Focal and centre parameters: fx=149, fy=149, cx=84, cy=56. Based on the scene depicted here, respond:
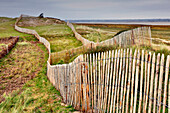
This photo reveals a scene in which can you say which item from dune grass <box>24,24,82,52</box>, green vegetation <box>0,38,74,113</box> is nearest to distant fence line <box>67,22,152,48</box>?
green vegetation <box>0,38,74,113</box>

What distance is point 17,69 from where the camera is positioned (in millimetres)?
10078

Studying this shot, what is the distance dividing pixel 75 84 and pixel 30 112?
1725mm

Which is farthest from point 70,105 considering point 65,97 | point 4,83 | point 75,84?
point 4,83

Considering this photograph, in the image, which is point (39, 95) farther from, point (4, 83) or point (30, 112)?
point (4, 83)

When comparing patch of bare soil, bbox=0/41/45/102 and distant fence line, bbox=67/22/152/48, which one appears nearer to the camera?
patch of bare soil, bbox=0/41/45/102

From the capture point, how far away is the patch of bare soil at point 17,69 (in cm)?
774

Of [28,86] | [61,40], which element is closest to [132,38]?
[28,86]

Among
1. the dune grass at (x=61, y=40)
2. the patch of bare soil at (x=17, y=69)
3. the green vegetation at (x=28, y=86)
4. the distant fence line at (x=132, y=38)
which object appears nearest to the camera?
the green vegetation at (x=28, y=86)

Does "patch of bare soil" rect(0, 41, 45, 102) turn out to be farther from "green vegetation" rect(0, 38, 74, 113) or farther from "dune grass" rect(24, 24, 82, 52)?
"dune grass" rect(24, 24, 82, 52)

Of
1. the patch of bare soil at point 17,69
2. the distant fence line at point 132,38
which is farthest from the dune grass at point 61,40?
the distant fence line at point 132,38

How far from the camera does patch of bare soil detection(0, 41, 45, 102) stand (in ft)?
25.4

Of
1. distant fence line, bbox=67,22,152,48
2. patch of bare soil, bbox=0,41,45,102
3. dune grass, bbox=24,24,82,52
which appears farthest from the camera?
dune grass, bbox=24,24,82,52

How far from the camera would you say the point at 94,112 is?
4605 millimetres

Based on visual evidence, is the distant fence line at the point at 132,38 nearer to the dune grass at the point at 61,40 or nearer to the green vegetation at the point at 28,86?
the green vegetation at the point at 28,86
